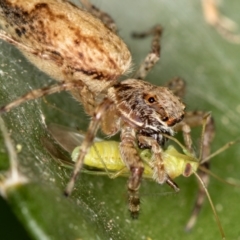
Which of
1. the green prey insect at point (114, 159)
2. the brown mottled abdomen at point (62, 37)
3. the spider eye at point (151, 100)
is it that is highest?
the brown mottled abdomen at point (62, 37)

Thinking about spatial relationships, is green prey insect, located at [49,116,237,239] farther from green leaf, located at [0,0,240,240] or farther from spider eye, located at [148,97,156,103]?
spider eye, located at [148,97,156,103]

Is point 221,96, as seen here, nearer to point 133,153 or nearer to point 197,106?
point 197,106

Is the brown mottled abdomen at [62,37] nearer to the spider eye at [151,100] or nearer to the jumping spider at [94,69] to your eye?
the jumping spider at [94,69]

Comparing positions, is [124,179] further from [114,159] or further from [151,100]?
[151,100]

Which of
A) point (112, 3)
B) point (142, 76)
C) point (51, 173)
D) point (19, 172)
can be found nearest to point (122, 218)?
point (51, 173)

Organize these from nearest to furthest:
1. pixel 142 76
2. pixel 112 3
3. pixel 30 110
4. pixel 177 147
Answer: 1. pixel 30 110
2. pixel 177 147
3. pixel 142 76
4. pixel 112 3

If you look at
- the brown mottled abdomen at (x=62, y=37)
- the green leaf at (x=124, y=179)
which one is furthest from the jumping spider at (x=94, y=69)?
the green leaf at (x=124, y=179)

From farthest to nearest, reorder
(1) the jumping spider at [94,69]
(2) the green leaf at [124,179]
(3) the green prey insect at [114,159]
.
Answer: (1) the jumping spider at [94,69] < (3) the green prey insect at [114,159] < (2) the green leaf at [124,179]

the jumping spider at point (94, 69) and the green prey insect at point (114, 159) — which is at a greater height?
the jumping spider at point (94, 69)
